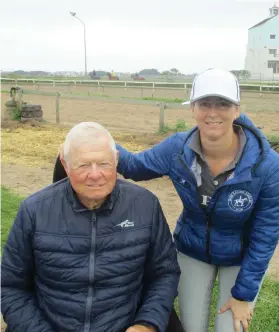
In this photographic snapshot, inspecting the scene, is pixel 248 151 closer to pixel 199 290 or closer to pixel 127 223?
pixel 127 223

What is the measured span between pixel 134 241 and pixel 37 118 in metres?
11.6

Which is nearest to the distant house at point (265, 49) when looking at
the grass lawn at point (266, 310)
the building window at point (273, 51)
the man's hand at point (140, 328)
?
the building window at point (273, 51)

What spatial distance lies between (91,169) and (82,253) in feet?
1.23

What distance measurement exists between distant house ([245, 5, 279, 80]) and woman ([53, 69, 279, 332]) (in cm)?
5706

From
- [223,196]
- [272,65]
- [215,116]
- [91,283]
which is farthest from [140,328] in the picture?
[272,65]

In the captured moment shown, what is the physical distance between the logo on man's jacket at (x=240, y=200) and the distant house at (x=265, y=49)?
2254 inches

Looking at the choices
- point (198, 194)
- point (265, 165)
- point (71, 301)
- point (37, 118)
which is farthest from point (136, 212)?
point (37, 118)

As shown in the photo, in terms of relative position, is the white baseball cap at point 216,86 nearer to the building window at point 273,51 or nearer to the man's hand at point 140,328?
the man's hand at point 140,328

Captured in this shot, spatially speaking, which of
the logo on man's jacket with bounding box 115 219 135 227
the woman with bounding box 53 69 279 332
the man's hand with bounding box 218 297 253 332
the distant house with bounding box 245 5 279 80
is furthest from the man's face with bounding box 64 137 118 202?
the distant house with bounding box 245 5 279 80

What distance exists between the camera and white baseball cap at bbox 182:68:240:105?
216cm

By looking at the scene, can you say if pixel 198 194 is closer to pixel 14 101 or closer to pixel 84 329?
pixel 84 329

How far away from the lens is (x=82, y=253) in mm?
2102

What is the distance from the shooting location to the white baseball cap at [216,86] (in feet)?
7.09

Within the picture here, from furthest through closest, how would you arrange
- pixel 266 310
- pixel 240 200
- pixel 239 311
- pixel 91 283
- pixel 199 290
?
pixel 266 310 → pixel 199 290 → pixel 239 311 → pixel 240 200 → pixel 91 283
